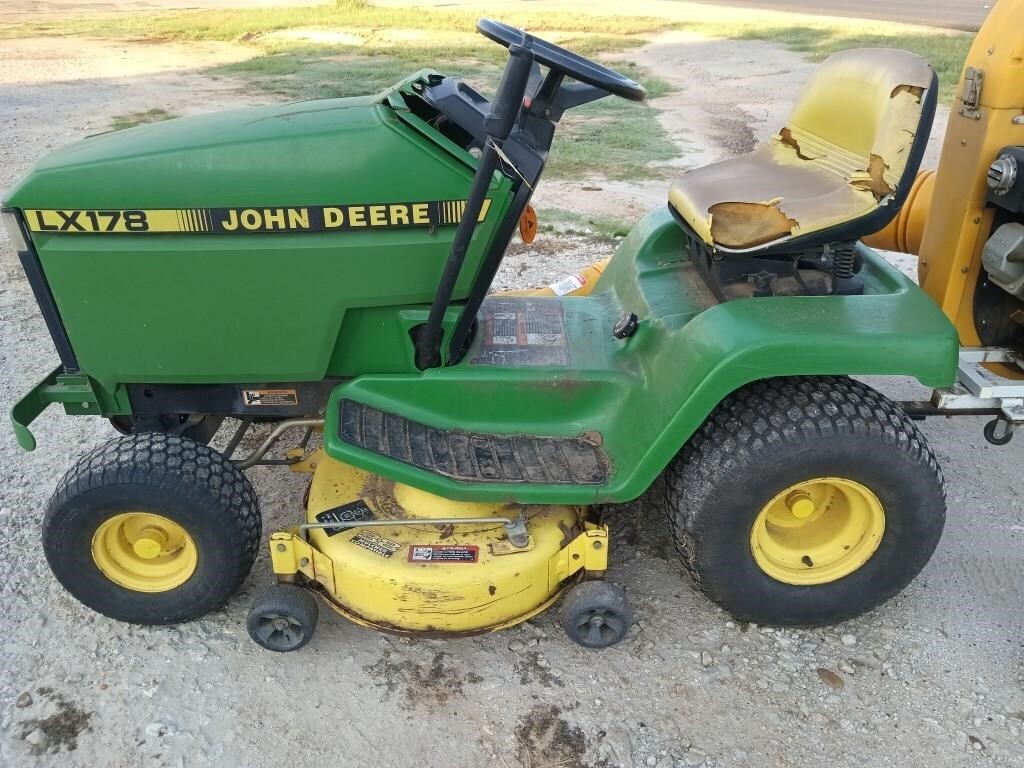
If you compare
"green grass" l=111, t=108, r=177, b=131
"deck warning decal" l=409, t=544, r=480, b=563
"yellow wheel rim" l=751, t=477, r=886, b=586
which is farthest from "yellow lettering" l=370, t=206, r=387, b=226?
"green grass" l=111, t=108, r=177, b=131

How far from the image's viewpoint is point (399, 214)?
2.32 metres

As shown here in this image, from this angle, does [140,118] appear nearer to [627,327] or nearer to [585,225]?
[585,225]

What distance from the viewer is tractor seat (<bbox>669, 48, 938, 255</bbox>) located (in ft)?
7.58

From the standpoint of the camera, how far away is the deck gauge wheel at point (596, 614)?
240 centimetres

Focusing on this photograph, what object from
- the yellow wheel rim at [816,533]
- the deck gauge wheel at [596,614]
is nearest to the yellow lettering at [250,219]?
the deck gauge wheel at [596,614]

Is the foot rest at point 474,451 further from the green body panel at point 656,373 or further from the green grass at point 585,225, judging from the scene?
the green grass at point 585,225

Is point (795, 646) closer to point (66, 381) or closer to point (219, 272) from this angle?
point (219, 272)

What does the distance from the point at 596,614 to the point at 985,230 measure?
65.3 inches

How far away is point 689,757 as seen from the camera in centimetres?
217

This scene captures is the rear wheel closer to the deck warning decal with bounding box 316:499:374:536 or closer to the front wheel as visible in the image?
the deck warning decal with bounding box 316:499:374:536

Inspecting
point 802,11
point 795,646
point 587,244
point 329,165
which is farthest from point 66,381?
point 802,11

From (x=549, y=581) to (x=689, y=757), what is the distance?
58cm

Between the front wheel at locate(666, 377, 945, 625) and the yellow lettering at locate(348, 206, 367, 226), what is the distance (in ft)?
3.68

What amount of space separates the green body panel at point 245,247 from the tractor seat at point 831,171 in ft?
2.31
